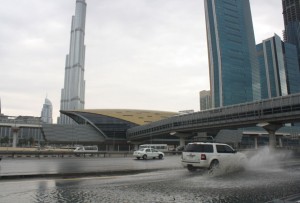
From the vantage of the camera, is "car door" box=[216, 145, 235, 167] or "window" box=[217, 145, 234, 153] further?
"window" box=[217, 145, 234, 153]

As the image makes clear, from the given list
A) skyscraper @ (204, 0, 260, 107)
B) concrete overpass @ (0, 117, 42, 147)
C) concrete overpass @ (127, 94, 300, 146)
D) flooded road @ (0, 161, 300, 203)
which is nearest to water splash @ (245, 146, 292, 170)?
flooded road @ (0, 161, 300, 203)

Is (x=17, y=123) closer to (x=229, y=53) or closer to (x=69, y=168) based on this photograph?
(x=229, y=53)

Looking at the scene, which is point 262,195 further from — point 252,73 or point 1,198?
point 252,73

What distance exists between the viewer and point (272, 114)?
243 feet

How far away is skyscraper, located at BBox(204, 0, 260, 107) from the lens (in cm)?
16250

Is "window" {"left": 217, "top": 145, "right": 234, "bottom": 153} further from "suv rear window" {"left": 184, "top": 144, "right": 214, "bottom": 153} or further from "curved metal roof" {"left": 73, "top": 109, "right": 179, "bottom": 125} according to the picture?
"curved metal roof" {"left": 73, "top": 109, "right": 179, "bottom": 125}

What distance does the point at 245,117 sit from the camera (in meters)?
80.2

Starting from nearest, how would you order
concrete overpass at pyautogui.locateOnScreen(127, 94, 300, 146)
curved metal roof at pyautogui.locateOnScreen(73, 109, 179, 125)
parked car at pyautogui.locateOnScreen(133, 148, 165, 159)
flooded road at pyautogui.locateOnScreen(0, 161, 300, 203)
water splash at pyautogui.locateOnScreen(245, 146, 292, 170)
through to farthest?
flooded road at pyautogui.locateOnScreen(0, 161, 300, 203) → water splash at pyautogui.locateOnScreen(245, 146, 292, 170) → parked car at pyautogui.locateOnScreen(133, 148, 165, 159) → concrete overpass at pyautogui.locateOnScreen(127, 94, 300, 146) → curved metal roof at pyautogui.locateOnScreen(73, 109, 179, 125)

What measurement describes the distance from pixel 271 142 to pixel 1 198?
3169 inches

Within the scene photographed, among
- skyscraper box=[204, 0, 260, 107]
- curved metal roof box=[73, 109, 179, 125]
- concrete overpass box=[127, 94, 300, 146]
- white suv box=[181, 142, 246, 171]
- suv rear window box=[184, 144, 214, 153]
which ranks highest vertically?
skyscraper box=[204, 0, 260, 107]

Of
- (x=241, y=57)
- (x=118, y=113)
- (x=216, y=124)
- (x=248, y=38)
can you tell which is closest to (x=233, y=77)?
(x=241, y=57)

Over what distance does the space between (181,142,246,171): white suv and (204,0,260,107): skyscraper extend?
145 m

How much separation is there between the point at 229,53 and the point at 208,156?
512ft

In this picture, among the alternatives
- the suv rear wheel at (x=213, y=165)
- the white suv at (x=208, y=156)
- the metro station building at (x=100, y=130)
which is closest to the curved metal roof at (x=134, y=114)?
the metro station building at (x=100, y=130)
